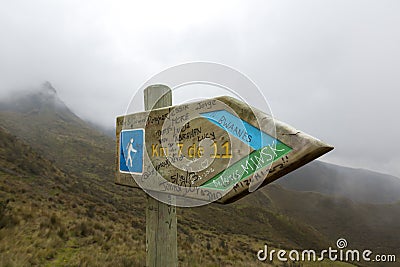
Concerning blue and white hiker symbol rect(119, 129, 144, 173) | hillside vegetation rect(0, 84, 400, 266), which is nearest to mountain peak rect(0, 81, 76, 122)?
hillside vegetation rect(0, 84, 400, 266)

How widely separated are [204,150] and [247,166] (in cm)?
30

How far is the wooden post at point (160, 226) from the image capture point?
176 centimetres

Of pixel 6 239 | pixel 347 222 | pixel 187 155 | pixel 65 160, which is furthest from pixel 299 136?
pixel 347 222

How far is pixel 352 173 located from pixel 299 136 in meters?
207

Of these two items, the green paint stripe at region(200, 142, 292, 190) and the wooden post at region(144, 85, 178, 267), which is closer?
the green paint stripe at region(200, 142, 292, 190)

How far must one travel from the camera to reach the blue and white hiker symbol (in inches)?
71.1

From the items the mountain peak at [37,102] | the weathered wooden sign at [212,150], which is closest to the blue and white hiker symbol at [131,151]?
the weathered wooden sign at [212,150]

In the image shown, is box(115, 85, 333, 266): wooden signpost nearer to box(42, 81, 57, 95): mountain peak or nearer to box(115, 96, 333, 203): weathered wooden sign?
box(115, 96, 333, 203): weathered wooden sign

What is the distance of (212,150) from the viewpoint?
1313mm

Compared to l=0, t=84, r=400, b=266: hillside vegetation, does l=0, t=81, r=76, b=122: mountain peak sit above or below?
above

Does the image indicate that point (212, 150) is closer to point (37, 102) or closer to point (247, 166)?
point (247, 166)

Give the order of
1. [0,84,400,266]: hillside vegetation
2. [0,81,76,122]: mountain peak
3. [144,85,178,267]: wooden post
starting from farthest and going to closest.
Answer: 1. [0,81,76,122]: mountain peak
2. [0,84,400,266]: hillside vegetation
3. [144,85,178,267]: wooden post

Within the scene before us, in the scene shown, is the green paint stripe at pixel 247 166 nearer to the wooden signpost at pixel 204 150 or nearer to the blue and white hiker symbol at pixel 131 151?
the wooden signpost at pixel 204 150

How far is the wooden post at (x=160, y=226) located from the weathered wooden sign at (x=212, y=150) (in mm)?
186
